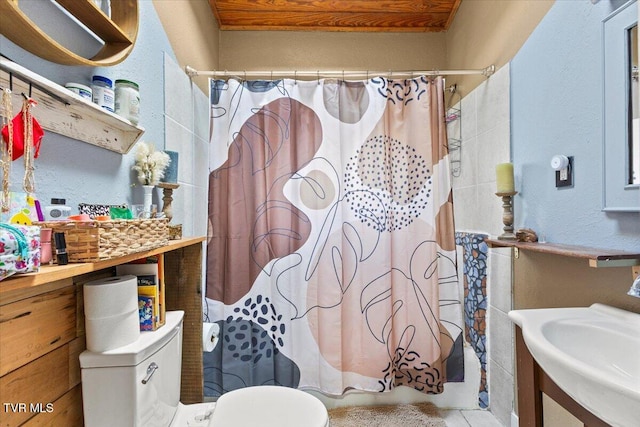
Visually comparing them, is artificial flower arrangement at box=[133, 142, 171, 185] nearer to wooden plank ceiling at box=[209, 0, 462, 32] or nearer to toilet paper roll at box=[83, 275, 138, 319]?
toilet paper roll at box=[83, 275, 138, 319]

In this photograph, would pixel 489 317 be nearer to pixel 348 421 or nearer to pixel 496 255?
pixel 496 255

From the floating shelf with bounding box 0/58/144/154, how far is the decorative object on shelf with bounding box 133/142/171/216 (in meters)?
0.06

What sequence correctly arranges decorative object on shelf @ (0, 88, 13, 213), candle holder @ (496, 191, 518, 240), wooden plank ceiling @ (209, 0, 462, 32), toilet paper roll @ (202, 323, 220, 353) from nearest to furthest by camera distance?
decorative object on shelf @ (0, 88, 13, 213), toilet paper roll @ (202, 323, 220, 353), candle holder @ (496, 191, 518, 240), wooden plank ceiling @ (209, 0, 462, 32)

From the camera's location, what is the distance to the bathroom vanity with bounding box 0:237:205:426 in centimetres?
62

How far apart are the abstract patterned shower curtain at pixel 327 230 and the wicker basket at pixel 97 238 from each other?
0.93m

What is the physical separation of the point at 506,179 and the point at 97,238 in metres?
1.56

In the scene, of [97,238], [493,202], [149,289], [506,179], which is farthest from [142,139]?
[493,202]

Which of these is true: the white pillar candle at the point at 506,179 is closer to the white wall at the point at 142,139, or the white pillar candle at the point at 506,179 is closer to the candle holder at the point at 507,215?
the candle holder at the point at 507,215

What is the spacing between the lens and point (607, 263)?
0.94 meters

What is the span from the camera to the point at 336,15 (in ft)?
7.34

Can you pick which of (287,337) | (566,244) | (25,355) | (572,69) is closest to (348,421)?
(287,337)

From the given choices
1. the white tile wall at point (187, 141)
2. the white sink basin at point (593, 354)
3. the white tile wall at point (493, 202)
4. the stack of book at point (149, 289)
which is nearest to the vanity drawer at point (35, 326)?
the stack of book at point (149, 289)

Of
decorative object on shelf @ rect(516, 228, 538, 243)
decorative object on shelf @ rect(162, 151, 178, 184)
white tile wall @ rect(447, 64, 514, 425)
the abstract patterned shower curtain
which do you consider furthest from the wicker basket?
white tile wall @ rect(447, 64, 514, 425)

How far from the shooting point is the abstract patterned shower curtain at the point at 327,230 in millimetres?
1684
